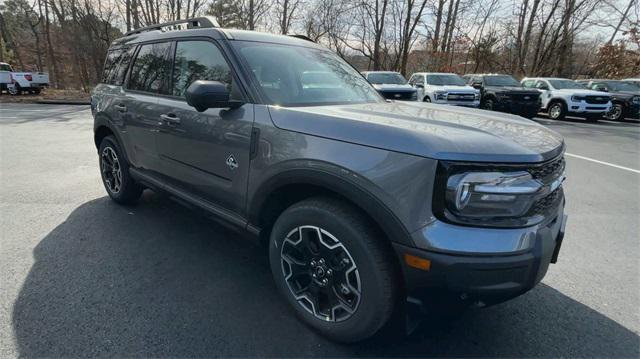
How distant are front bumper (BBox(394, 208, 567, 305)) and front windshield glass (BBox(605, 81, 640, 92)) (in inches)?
734

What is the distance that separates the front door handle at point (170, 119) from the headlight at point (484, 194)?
2176 millimetres

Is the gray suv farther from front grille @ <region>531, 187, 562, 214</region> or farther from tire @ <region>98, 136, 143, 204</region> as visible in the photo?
tire @ <region>98, 136, 143, 204</region>

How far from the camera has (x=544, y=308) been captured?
2584 mm

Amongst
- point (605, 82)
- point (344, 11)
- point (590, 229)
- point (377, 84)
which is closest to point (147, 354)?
point (590, 229)

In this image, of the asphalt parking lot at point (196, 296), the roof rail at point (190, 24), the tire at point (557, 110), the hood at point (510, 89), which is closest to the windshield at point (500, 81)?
the hood at point (510, 89)

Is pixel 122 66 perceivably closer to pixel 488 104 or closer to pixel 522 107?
pixel 522 107

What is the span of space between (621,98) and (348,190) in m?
18.0

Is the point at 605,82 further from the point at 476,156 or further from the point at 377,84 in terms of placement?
the point at 476,156

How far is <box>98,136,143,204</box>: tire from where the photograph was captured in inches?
159

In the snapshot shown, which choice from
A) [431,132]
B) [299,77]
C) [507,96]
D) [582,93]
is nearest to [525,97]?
[507,96]

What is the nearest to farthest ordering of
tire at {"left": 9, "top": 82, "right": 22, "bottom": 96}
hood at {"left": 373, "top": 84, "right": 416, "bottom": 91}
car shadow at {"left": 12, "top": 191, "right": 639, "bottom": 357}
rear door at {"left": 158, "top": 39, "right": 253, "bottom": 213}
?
car shadow at {"left": 12, "top": 191, "right": 639, "bottom": 357} → rear door at {"left": 158, "top": 39, "right": 253, "bottom": 213} → hood at {"left": 373, "top": 84, "right": 416, "bottom": 91} → tire at {"left": 9, "top": 82, "right": 22, "bottom": 96}

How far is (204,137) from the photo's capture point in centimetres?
271

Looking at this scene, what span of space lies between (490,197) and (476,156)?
0.65ft

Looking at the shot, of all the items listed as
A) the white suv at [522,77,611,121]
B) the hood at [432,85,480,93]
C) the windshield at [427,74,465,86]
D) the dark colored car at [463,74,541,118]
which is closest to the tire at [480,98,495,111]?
the dark colored car at [463,74,541,118]
